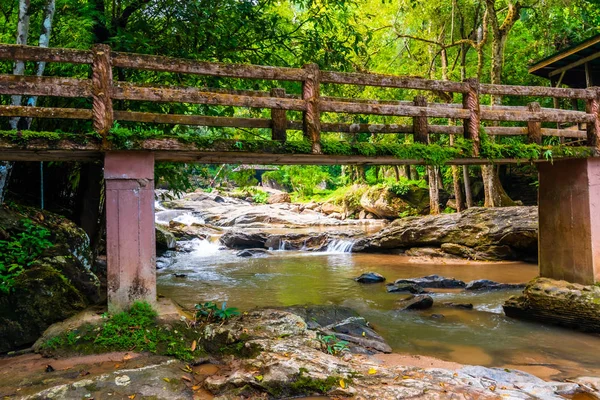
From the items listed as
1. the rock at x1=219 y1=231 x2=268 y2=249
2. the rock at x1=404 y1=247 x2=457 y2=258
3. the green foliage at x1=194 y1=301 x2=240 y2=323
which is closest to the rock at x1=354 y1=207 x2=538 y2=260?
the rock at x1=404 y1=247 x2=457 y2=258

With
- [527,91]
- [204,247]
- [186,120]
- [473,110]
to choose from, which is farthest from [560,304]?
[204,247]

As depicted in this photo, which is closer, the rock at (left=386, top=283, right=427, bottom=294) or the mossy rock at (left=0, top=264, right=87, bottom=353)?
the mossy rock at (left=0, top=264, right=87, bottom=353)

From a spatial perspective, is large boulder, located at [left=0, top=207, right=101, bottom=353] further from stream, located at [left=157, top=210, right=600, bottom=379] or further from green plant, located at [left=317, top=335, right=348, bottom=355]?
green plant, located at [left=317, top=335, right=348, bottom=355]

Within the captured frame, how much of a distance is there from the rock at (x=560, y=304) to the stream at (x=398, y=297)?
227 millimetres

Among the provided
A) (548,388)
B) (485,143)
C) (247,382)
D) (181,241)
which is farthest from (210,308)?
(181,241)

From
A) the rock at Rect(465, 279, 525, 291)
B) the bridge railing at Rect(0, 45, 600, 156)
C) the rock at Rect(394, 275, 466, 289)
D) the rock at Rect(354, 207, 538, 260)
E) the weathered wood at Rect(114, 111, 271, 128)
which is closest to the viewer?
the bridge railing at Rect(0, 45, 600, 156)

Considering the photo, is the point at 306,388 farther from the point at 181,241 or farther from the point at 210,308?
the point at 181,241

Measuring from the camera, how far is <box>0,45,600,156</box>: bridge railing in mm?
6137

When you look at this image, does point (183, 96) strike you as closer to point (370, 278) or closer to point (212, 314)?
point (212, 314)

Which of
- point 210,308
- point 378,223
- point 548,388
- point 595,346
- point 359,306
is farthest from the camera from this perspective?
point 378,223

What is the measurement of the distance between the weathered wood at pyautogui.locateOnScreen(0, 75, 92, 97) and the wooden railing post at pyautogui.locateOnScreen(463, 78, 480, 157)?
6571 millimetres

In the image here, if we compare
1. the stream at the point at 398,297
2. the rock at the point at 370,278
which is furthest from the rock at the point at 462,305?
the rock at the point at 370,278

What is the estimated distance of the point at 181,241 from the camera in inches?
939

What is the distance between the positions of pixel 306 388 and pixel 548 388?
9.78 ft
